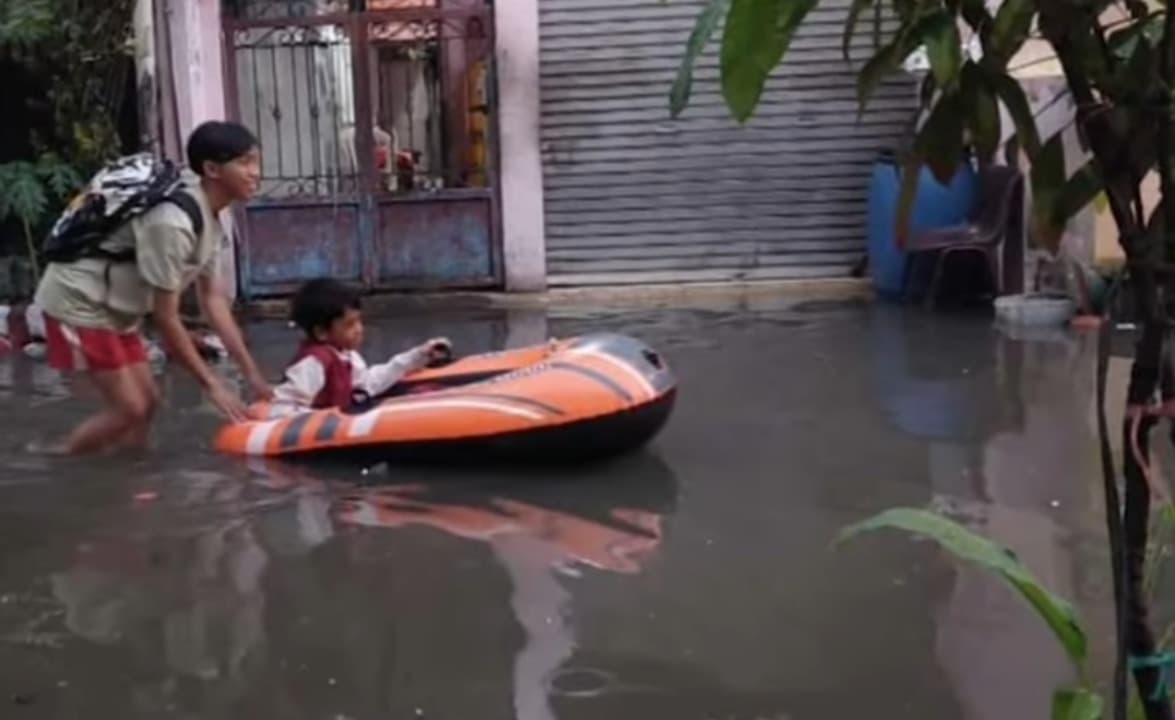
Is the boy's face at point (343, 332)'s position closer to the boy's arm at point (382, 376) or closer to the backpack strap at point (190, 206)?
the boy's arm at point (382, 376)

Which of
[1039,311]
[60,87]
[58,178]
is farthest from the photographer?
[60,87]

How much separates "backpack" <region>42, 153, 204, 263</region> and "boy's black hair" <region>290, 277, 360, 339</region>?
50 cm

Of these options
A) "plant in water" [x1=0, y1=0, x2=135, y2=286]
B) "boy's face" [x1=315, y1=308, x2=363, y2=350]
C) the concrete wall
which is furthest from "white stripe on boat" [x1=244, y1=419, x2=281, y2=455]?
the concrete wall

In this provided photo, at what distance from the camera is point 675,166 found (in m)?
12.6

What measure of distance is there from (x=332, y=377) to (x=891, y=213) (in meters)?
5.29

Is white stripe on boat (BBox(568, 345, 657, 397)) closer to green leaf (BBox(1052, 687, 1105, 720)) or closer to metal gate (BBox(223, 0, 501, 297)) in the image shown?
green leaf (BBox(1052, 687, 1105, 720))

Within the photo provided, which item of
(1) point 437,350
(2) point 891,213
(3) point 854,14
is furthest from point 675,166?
(3) point 854,14

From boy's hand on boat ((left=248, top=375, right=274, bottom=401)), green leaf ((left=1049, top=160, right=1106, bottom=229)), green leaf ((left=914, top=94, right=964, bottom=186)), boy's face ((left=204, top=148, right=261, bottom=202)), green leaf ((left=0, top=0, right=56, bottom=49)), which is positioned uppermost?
green leaf ((left=0, top=0, right=56, bottom=49))

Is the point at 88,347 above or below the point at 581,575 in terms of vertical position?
above

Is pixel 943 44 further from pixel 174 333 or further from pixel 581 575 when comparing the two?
pixel 174 333

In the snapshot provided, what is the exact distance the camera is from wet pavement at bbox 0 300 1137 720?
4184mm

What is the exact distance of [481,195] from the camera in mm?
12461

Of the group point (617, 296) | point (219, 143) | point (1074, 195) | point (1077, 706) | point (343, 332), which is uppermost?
point (1074, 195)

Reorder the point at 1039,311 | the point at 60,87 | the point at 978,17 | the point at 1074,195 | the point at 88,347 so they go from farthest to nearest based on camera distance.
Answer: the point at 60,87 → the point at 1039,311 → the point at 88,347 → the point at 1074,195 → the point at 978,17
